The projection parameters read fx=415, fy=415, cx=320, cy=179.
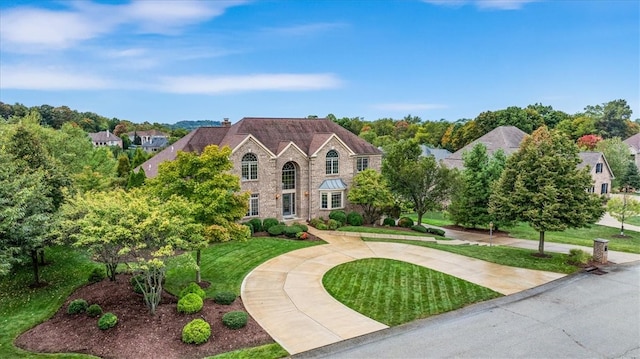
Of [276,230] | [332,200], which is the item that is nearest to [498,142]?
[332,200]

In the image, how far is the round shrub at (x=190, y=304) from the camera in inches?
564

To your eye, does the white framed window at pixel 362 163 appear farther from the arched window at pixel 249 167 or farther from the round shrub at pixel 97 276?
the round shrub at pixel 97 276

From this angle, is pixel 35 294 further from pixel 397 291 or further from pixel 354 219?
pixel 354 219

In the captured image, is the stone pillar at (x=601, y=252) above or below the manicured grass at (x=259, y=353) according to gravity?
above

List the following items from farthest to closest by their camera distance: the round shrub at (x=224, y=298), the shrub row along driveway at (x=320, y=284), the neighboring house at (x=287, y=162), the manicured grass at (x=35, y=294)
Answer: the neighboring house at (x=287, y=162) → the round shrub at (x=224, y=298) → the shrub row along driveway at (x=320, y=284) → the manicured grass at (x=35, y=294)

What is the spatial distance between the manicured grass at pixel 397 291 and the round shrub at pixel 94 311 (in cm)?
858

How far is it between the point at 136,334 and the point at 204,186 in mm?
7057

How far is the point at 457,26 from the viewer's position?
26.4 metres

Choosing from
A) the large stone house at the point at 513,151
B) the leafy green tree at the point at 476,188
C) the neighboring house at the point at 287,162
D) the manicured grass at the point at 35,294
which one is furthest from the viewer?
the large stone house at the point at 513,151

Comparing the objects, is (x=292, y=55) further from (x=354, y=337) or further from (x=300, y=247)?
(x=354, y=337)

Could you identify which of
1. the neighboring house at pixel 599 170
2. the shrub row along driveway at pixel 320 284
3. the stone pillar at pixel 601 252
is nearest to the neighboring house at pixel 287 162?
the shrub row along driveway at pixel 320 284

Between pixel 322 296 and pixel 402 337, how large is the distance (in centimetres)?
437

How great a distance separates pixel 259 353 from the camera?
12.2 metres

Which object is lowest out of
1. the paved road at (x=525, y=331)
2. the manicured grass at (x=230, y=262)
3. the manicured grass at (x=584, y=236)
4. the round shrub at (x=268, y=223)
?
the manicured grass at (x=584, y=236)
